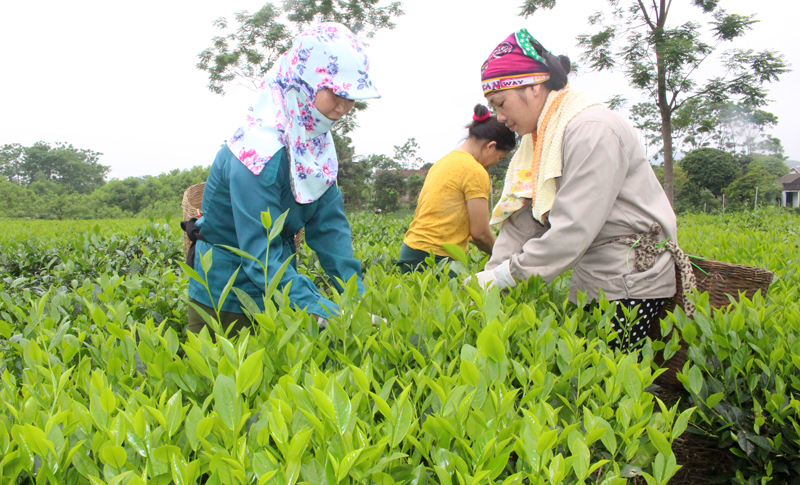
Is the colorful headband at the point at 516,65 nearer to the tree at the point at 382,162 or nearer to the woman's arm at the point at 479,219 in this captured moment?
the woman's arm at the point at 479,219

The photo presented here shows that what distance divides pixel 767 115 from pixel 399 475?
2424 inches

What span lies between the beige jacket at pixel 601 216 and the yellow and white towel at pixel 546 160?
0.14 ft

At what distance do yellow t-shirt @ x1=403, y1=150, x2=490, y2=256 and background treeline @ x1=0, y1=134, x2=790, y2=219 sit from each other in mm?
25988

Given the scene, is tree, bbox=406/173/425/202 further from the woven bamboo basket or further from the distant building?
the woven bamboo basket

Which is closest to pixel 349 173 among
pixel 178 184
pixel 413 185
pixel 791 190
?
pixel 178 184

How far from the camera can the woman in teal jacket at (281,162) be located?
6.24 feet

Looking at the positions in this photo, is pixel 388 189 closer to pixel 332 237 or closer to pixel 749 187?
pixel 749 187

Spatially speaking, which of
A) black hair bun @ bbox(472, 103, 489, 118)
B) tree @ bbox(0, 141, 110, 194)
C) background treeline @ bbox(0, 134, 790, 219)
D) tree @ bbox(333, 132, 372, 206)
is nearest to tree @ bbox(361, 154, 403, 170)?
background treeline @ bbox(0, 134, 790, 219)

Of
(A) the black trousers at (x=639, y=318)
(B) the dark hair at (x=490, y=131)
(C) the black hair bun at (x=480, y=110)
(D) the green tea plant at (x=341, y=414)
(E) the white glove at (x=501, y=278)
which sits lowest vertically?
(A) the black trousers at (x=639, y=318)

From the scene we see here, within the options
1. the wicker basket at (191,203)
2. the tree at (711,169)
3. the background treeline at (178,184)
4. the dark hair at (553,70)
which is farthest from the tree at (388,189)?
→ the dark hair at (553,70)

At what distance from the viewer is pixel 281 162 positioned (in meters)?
2.00

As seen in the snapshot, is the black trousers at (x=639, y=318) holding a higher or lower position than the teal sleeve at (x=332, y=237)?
lower

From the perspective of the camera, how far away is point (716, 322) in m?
2.00

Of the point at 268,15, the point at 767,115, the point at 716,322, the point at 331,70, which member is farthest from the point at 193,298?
the point at 767,115
